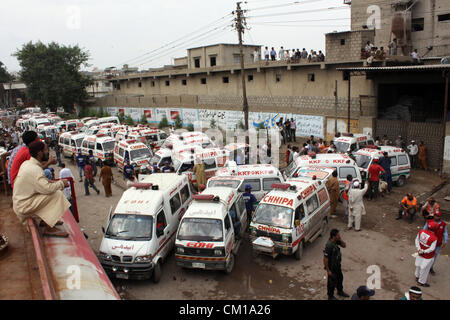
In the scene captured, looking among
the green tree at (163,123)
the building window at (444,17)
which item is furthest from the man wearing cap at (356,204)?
the green tree at (163,123)

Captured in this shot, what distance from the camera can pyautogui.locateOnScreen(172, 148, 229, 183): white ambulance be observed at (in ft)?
53.9

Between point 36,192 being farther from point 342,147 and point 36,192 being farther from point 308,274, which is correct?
point 342,147

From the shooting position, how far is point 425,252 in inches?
319

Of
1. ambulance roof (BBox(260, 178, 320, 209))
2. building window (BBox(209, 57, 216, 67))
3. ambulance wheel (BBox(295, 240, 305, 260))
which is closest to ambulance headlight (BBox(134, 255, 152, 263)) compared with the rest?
ambulance roof (BBox(260, 178, 320, 209))

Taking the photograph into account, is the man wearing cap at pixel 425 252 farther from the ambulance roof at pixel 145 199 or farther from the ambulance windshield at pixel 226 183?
the ambulance roof at pixel 145 199

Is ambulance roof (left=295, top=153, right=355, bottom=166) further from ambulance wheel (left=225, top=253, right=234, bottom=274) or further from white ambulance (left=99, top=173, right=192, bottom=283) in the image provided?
ambulance wheel (left=225, top=253, right=234, bottom=274)

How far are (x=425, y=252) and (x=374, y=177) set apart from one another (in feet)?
21.4

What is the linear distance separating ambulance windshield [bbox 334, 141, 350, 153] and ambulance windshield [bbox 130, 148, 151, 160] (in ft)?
33.1

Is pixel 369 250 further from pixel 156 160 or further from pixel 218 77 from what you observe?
pixel 218 77

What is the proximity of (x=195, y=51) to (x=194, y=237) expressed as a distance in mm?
35594

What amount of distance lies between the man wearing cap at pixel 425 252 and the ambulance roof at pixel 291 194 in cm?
309

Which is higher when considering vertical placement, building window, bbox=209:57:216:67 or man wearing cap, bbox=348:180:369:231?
building window, bbox=209:57:216:67

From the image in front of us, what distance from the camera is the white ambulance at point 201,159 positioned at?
16.4 meters

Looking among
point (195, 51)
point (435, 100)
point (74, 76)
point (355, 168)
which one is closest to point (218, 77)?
point (195, 51)
